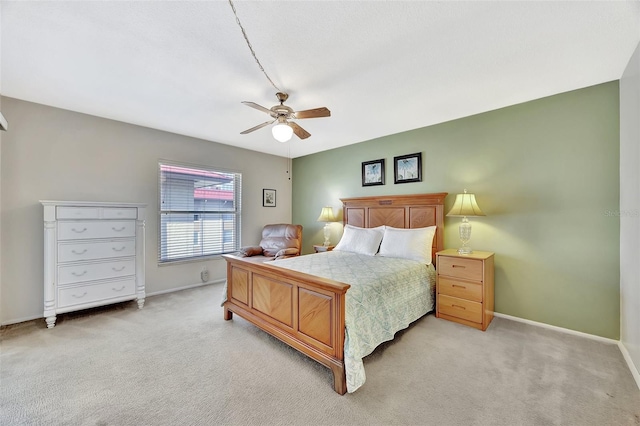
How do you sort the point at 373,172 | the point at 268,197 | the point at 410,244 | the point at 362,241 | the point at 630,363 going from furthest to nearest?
the point at 268,197 → the point at 373,172 → the point at 362,241 → the point at 410,244 → the point at 630,363

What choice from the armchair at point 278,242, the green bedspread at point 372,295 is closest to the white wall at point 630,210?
the green bedspread at point 372,295

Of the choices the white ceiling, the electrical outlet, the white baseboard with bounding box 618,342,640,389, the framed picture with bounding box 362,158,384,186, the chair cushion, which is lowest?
the white baseboard with bounding box 618,342,640,389

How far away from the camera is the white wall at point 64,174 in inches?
113

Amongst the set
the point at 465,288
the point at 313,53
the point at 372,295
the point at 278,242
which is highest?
the point at 313,53

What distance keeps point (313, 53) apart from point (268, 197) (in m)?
3.69

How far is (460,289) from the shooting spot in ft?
9.55

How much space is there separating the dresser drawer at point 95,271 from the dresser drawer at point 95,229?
1.09 feet

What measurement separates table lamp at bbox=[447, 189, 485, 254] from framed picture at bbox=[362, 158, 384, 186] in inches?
55.5

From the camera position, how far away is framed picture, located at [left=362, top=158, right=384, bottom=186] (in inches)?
170

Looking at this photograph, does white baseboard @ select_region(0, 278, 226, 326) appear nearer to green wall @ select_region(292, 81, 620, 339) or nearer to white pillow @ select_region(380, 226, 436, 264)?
white pillow @ select_region(380, 226, 436, 264)

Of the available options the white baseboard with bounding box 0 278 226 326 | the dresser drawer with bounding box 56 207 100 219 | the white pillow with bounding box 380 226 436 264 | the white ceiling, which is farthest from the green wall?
the dresser drawer with bounding box 56 207 100 219

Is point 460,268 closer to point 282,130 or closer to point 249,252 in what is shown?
point 282,130

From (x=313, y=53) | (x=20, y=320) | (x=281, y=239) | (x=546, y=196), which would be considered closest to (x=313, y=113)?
(x=313, y=53)

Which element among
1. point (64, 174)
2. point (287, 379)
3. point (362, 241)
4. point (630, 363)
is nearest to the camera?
point (287, 379)
